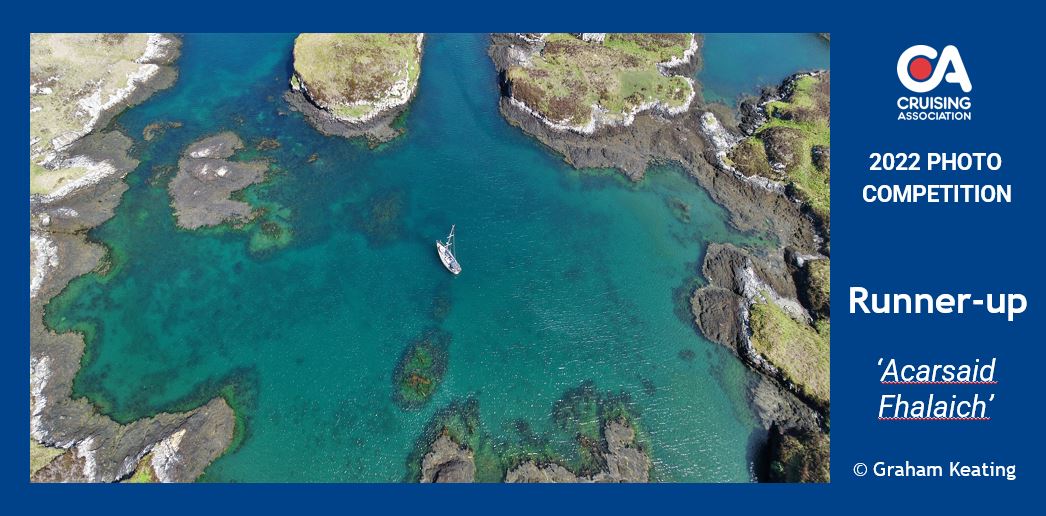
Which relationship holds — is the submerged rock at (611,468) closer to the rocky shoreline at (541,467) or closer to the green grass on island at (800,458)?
the rocky shoreline at (541,467)

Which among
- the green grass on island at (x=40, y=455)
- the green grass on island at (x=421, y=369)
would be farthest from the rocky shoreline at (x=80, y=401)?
the green grass on island at (x=421, y=369)

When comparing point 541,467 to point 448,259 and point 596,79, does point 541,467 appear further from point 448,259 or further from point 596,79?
point 596,79

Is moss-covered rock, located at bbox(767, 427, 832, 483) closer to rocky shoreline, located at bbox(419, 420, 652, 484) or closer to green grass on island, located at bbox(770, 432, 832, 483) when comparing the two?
green grass on island, located at bbox(770, 432, 832, 483)

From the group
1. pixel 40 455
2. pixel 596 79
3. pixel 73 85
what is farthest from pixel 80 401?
pixel 596 79

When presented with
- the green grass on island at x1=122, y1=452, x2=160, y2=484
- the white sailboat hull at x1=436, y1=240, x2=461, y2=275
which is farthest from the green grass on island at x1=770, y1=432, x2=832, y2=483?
the green grass on island at x1=122, y1=452, x2=160, y2=484

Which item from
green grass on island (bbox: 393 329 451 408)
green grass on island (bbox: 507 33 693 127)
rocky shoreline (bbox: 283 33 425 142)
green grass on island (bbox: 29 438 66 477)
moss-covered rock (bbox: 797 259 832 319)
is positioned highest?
green grass on island (bbox: 507 33 693 127)
